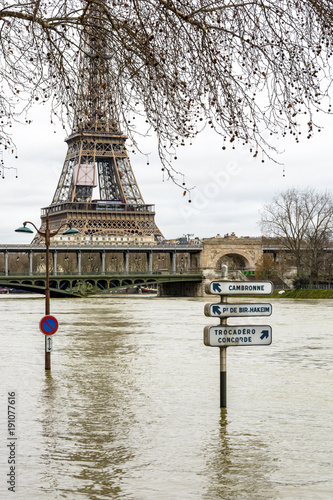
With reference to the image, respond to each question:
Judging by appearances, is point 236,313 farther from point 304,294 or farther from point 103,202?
point 103,202

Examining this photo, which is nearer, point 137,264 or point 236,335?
point 236,335

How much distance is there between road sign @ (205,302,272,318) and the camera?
1094 centimetres

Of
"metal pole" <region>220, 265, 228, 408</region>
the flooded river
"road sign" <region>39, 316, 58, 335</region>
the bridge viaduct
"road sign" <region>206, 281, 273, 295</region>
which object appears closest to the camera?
the flooded river

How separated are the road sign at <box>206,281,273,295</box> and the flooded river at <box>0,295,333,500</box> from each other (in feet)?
6.88

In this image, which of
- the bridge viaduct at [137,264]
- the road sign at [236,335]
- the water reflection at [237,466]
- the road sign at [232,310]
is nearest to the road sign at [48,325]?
the water reflection at [237,466]

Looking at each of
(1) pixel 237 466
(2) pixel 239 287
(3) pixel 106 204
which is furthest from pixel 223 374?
(3) pixel 106 204

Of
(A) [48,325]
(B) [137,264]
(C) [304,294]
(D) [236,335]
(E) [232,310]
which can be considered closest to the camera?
(E) [232,310]

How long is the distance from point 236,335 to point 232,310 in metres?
0.40

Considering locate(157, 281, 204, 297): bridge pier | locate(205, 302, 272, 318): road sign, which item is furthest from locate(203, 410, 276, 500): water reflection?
locate(157, 281, 204, 297): bridge pier

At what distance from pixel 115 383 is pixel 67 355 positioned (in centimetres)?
689

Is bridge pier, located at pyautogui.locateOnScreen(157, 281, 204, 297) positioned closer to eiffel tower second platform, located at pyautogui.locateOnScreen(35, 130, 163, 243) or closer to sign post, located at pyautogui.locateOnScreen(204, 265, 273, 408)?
eiffel tower second platform, located at pyautogui.locateOnScreen(35, 130, 163, 243)

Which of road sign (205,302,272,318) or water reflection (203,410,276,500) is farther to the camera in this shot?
road sign (205,302,272,318)

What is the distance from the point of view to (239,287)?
36.6ft

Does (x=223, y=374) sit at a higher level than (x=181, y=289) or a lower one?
higher
